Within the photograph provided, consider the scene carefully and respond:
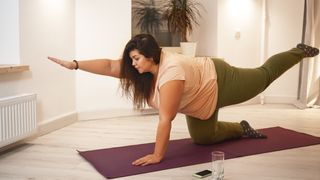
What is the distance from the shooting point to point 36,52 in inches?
138

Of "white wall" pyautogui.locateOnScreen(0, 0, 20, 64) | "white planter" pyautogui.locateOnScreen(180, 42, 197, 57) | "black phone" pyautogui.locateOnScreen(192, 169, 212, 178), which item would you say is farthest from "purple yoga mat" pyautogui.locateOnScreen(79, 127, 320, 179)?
"white planter" pyautogui.locateOnScreen(180, 42, 197, 57)

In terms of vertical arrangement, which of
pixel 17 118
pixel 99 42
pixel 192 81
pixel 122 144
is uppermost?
pixel 99 42

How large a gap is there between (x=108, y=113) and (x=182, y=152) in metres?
1.80

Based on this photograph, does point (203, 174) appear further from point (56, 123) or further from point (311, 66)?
point (311, 66)

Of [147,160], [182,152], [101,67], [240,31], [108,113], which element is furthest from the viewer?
[240,31]

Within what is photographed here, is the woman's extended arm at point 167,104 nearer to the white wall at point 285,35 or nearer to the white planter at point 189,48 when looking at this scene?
the white planter at point 189,48

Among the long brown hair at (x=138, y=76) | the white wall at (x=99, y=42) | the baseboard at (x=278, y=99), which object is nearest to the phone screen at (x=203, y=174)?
the long brown hair at (x=138, y=76)

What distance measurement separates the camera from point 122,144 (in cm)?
326

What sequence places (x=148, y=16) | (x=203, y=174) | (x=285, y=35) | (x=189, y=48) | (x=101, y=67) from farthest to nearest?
(x=285, y=35)
(x=148, y=16)
(x=189, y=48)
(x=101, y=67)
(x=203, y=174)

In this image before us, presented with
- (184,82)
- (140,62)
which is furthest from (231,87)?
(140,62)

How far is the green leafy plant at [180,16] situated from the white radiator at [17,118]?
7.91 ft

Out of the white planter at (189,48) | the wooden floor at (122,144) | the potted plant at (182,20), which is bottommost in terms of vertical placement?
the wooden floor at (122,144)

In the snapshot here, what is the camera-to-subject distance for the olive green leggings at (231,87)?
2.98 meters

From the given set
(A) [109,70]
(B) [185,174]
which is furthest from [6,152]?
(B) [185,174]
